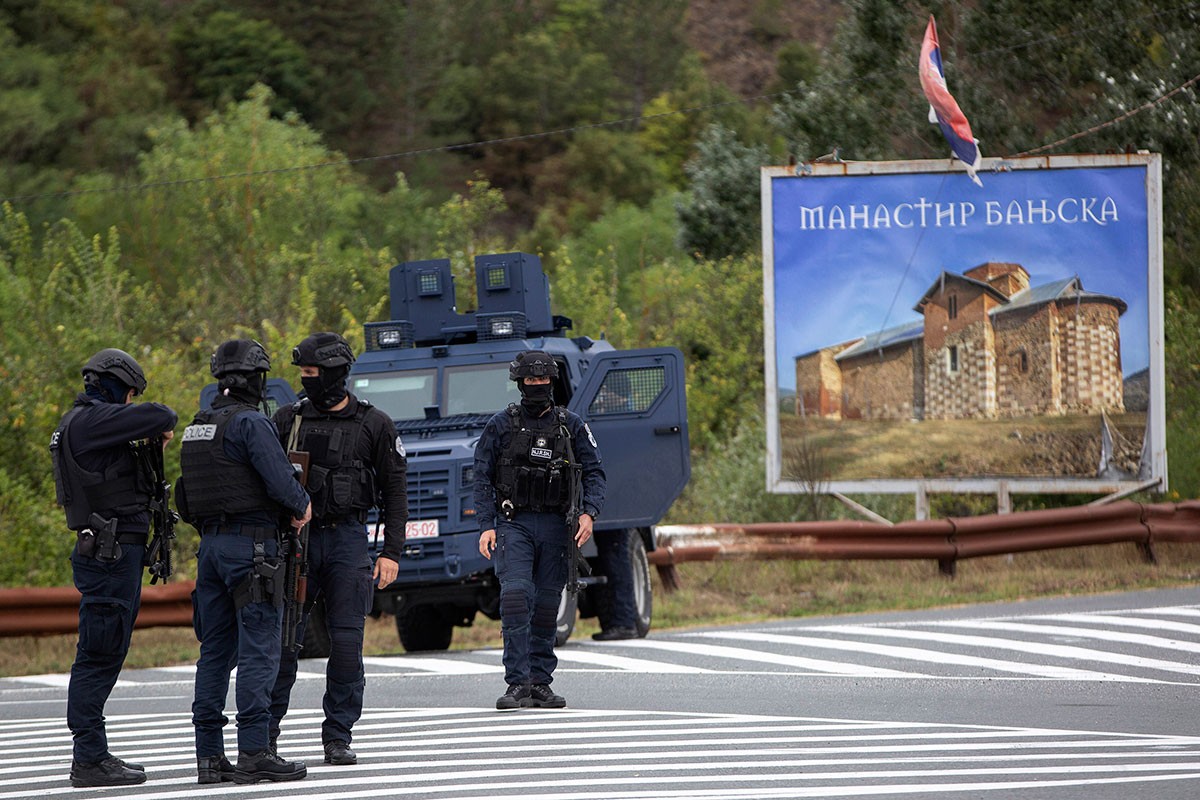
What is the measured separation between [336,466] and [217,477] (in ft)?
2.39

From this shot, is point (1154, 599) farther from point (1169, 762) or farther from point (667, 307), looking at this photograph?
point (667, 307)

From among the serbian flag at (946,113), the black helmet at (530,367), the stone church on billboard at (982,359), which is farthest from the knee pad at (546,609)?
the serbian flag at (946,113)

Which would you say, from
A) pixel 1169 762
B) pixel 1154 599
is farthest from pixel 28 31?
pixel 1169 762

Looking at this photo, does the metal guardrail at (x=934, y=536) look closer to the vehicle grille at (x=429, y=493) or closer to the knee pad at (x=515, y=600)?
the vehicle grille at (x=429, y=493)

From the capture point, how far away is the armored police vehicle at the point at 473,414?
48.2 feet

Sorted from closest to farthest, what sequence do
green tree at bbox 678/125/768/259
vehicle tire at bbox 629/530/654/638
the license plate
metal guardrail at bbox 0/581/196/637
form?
1. the license plate
2. vehicle tire at bbox 629/530/654/638
3. metal guardrail at bbox 0/581/196/637
4. green tree at bbox 678/125/768/259

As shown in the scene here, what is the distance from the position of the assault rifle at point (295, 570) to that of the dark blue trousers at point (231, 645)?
12 centimetres

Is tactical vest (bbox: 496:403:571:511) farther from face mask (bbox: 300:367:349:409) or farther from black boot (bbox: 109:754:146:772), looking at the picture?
black boot (bbox: 109:754:146:772)

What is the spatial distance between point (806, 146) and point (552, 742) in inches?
1181

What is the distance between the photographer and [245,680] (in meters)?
8.83

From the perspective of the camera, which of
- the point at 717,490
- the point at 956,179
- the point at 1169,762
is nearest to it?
the point at 1169,762

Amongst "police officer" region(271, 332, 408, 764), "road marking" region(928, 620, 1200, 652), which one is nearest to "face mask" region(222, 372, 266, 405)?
"police officer" region(271, 332, 408, 764)

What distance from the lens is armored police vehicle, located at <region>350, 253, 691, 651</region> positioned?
1468cm

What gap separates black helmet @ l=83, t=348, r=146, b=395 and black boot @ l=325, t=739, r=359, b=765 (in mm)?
2002
